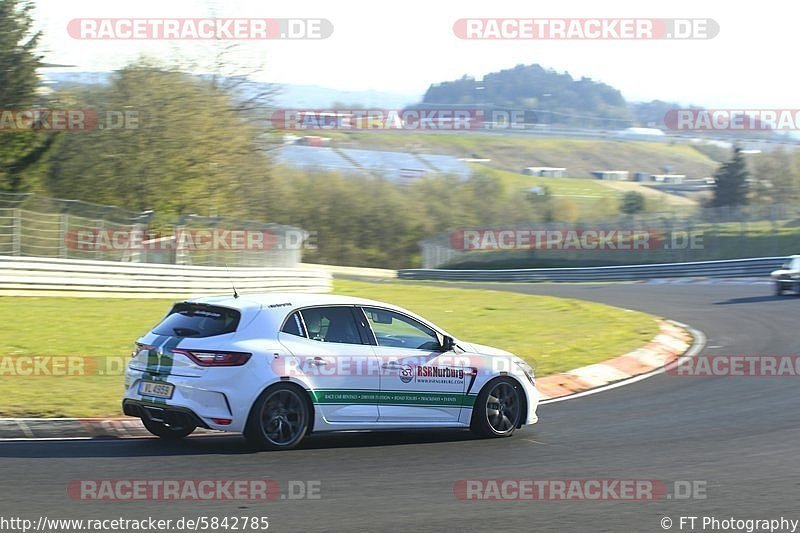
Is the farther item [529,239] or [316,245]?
[316,245]

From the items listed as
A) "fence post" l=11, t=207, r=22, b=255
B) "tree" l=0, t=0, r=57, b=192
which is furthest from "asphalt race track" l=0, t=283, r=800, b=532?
"tree" l=0, t=0, r=57, b=192

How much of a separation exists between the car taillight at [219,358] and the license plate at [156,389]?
35 centimetres

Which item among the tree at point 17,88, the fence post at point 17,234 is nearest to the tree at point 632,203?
the tree at point 17,88

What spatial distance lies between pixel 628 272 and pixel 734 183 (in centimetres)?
4602

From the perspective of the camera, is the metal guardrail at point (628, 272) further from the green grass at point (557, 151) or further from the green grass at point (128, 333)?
the green grass at point (557, 151)

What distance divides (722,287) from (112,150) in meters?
23.1

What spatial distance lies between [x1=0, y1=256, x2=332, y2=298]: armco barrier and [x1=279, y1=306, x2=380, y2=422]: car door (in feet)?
46.4

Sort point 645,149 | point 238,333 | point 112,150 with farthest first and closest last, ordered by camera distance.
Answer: point 645,149, point 112,150, point 238,333

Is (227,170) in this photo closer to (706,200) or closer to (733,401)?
(733,401)

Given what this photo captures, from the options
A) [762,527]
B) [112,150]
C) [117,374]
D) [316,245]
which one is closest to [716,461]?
[762,527]

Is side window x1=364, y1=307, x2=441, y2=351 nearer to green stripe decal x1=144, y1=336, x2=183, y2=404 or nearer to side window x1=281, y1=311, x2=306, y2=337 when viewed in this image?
side window x1=281, y1=311, x2=306, y2=337

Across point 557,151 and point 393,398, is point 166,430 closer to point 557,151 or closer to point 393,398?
point 393,398

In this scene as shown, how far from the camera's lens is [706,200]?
95.4 meters

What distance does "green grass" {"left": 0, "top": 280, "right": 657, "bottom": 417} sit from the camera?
36.7 ft
